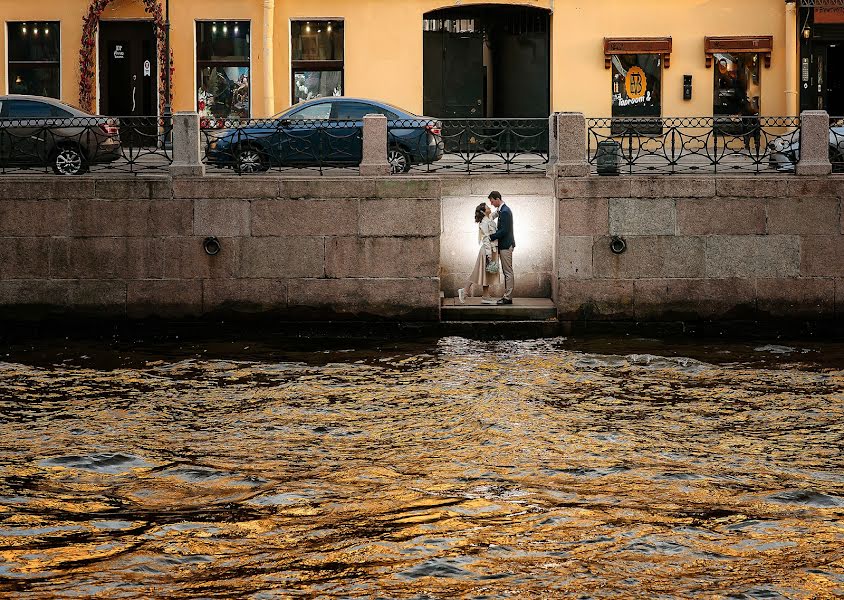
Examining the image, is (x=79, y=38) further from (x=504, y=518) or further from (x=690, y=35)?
(x=504, y=518)

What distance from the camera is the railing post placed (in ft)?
61.3

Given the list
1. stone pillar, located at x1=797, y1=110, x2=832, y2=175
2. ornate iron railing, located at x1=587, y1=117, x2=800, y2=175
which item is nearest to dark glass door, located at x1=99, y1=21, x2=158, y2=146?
ornate iron railing, located at x1=587, y1=117, x2=800, y2=175

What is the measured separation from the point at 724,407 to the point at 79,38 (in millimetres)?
17622

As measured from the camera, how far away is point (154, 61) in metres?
27.6

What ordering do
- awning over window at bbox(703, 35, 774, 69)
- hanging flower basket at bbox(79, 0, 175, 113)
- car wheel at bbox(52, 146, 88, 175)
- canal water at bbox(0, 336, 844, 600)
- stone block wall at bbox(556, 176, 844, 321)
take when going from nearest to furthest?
canal water at bbox(0, 336, 844, 600) → stone block wall at bbox(556, 176, 844, 321) → car wheel at bbox(52, 146, 88, 175) → awning over window at bbox(703, 35, 774, 69) → hanging flower basket at bbox(79, 0, 175, 113)

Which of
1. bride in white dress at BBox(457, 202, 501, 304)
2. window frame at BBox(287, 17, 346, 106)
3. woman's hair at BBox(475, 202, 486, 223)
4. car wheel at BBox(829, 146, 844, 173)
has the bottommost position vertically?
bride in white dress at BBox(457, 202, 501, 304)

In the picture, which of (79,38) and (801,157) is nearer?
(801,157)

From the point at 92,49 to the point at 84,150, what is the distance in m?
8.40

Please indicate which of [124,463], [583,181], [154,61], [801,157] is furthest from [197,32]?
[124,463]

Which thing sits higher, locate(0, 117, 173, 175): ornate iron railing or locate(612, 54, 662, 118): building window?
locate(612, 54, 662, 118): building window

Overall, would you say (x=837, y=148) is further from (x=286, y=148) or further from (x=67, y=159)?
(x=67, y=159)

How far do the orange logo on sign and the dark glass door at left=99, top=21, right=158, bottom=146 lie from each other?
9172 millimetres

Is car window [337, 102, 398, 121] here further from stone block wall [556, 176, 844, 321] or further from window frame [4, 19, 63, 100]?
window frame [4, 19, 63, 100]

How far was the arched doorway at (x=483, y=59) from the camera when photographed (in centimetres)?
2777
